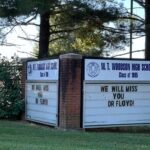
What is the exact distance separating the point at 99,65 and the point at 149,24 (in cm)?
486

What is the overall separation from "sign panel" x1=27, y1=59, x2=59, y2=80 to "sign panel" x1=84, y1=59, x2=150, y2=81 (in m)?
1.32

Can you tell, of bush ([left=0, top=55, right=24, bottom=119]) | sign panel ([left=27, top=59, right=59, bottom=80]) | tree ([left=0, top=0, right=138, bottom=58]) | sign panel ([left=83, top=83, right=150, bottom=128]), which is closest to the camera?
sign panel ([left=83, top=83, right=150, bottom=128])

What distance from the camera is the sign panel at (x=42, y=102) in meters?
20.4

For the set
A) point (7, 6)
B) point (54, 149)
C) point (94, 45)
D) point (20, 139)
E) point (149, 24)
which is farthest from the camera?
point (94, 45)

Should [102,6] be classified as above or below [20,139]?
above

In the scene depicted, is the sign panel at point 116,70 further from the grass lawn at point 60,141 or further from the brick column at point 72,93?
the grass lawn at point 60,141

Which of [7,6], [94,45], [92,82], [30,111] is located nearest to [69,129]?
[92,82]

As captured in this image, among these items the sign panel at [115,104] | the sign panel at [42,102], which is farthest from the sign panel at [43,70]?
the sign panel at [115,104]

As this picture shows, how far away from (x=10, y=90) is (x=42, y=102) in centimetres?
285

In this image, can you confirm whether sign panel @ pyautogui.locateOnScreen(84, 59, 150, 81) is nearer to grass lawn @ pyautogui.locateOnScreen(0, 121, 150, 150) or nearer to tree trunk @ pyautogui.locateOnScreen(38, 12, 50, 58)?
grass lawn @ pyautogui.locateOnScreen(0, 121, 150, 150)

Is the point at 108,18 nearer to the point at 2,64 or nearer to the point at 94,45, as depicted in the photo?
the point at 94,45

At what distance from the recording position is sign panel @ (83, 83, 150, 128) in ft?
64.4

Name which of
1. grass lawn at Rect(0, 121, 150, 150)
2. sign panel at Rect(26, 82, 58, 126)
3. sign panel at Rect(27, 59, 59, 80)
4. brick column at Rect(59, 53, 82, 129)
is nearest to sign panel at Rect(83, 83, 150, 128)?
brick column at Rect(59, 53, 82, 129)

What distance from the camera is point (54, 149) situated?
12484 mm
